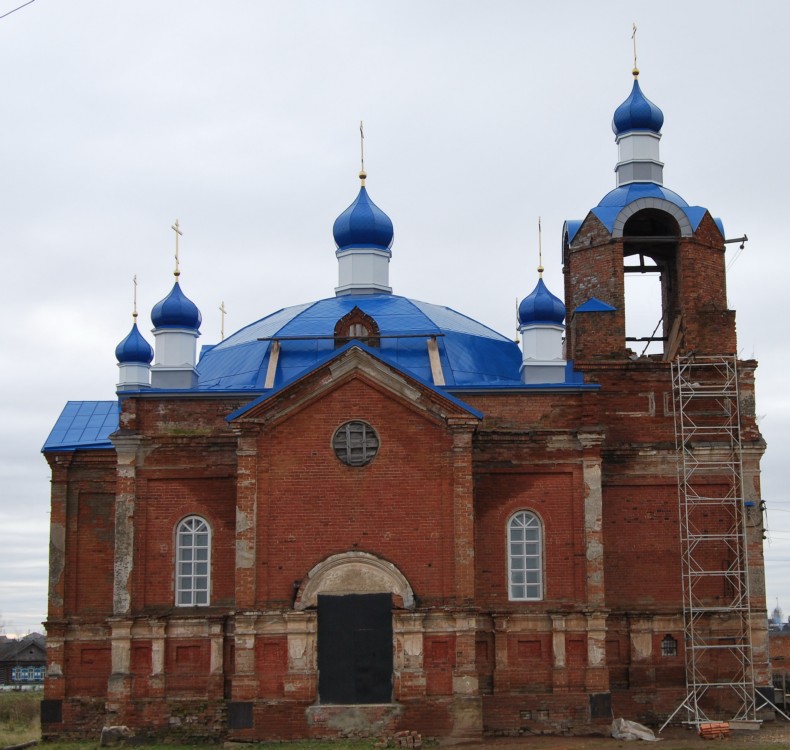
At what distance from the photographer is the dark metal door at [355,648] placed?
62.8ft

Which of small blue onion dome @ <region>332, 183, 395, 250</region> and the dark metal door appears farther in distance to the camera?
small blue onion dome @ <region>332, 183, 395, 250</region>

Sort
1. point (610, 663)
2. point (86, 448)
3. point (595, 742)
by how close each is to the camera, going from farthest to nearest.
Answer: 1. point (86, 448)
2. point (610, 663)
3. point (595, 742)

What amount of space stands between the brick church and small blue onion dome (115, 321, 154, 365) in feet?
4.76

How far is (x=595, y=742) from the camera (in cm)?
1898

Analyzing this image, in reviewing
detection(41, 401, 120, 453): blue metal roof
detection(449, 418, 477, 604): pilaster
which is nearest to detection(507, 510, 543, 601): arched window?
detection(449, 418, 477, 604): pilaster

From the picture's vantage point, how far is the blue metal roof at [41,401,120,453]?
22984 millimetres

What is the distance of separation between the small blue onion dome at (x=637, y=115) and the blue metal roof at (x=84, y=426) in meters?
11.1

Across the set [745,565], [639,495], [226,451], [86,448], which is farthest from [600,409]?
[86,448]

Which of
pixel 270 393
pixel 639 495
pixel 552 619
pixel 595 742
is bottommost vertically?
pixel 595 742

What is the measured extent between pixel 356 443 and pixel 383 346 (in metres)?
3.28

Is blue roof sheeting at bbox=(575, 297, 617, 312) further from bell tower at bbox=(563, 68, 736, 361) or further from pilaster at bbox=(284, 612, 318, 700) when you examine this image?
pilaster at bbox=(284, 612, 318, 700)

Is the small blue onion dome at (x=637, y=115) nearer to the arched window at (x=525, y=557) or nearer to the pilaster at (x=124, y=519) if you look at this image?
the arched window at (x=525, y=557)

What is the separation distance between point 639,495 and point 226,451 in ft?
23.0

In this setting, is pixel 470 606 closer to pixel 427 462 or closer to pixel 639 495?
pixel 427 462
